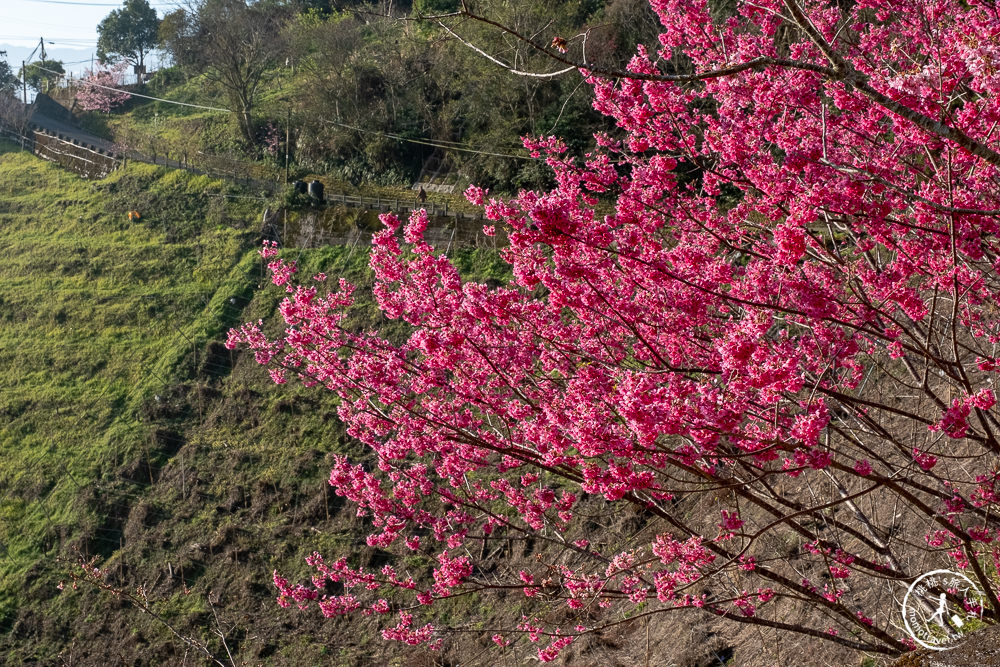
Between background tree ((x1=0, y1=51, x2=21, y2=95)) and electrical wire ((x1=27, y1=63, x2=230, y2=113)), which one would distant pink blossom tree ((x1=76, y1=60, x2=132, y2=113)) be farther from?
background tree ((x1=0, y1=51, x2=21, y2=95))

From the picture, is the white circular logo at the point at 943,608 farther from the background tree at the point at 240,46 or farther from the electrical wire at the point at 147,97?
the electrical wire at the point at 147,97

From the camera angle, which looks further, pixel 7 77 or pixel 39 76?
pixel 7 77

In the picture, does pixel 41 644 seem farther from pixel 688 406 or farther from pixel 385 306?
pixel 688 406

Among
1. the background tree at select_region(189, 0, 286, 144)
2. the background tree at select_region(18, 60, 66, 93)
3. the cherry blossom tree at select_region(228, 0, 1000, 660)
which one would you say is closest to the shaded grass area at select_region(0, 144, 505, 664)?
the cherry blossom tree at select_region(228, 0, 1000, 660)

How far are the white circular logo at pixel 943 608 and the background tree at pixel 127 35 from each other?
42.1 m

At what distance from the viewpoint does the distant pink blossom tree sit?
3331 centimetres

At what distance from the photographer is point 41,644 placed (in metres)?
10.5

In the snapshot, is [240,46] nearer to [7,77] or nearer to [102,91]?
[102,91]

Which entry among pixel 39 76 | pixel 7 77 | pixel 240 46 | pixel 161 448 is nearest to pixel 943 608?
pixel 161 448

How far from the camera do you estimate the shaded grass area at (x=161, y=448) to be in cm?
1031

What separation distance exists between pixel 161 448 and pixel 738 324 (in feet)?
39.8

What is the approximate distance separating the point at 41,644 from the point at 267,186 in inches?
511

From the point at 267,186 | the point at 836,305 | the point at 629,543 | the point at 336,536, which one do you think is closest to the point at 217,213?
the point at 267,186

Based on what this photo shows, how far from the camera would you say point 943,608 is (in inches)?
162
